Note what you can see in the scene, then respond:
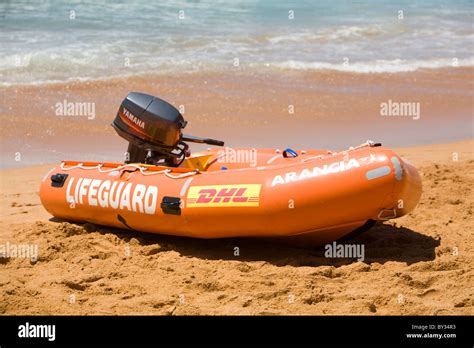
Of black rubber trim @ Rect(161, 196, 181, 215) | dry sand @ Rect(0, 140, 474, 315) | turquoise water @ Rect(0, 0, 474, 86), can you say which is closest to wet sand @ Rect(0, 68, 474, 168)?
turquoise water @ Rect(0, 0, 474, 86)

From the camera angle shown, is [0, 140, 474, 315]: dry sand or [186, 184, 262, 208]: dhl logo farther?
[186, 184, 262, 208]: dhl logo

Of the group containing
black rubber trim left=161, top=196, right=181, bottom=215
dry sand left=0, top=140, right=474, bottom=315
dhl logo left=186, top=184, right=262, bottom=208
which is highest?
dhl logo left=186, top=184, right=262, bottom=208

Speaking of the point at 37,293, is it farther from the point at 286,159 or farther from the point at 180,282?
the point at 286,159

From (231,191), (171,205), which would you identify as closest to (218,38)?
(171,205)

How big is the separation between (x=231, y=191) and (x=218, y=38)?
10531 mm

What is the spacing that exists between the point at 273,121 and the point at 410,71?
13.8 ft

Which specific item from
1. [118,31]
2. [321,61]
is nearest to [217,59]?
[321,61]

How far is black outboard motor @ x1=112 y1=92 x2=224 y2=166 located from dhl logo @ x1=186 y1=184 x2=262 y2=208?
0.85 meters

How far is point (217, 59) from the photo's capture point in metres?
14.2

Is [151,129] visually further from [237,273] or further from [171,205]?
[237,273]

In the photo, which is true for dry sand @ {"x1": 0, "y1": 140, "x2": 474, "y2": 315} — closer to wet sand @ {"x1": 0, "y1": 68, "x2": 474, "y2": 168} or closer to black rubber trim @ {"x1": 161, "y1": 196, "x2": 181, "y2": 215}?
black rubber trim @ {"x1": 161, "y1": 196, "x2": 181, "y2": 215}

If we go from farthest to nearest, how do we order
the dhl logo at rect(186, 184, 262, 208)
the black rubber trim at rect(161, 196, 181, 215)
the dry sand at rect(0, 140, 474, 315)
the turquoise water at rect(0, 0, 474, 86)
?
the turquoise water at rect(0, 0, 474, 86) → the black rubber trim at rect(161, 196, 181, 215) → the dhl logo at rect(186, 184, 262, 208) → the dry sand at rect(0, 140, 474, 315)

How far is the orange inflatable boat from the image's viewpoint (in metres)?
5.52

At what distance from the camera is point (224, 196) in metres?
5.84
